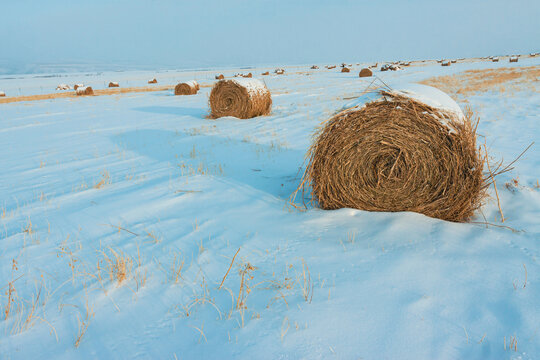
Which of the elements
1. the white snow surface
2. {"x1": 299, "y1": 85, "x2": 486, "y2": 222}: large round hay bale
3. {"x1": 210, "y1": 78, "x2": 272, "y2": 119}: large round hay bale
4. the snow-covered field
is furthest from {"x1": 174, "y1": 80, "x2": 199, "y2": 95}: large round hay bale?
{"x1": 299, "y1": 85, "x2": 486, "y2": 222}: large round hay bale

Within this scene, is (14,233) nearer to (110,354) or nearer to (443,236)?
(110,354)

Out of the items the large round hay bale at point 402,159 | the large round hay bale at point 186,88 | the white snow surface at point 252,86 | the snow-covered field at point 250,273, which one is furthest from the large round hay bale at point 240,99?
the large round hay bale at point 186,88

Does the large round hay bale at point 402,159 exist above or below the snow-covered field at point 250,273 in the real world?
above

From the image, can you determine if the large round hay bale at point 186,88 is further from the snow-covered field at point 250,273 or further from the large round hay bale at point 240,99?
the snow-covered field at point 250,273

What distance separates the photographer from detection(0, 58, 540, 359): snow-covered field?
6.94ft

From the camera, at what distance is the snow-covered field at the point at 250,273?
6.94 feet

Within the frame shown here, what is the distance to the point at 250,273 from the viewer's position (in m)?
2.87

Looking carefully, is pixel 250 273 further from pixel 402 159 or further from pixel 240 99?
pixel 240 99

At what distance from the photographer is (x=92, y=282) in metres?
2.81

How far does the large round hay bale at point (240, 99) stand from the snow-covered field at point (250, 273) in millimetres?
6558

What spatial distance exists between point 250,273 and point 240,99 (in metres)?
9.77

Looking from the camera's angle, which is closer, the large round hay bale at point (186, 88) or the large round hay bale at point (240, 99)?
the large round hay bale at point (240, 99)

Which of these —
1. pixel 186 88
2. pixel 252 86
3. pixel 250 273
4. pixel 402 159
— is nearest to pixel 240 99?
pixel 252 86

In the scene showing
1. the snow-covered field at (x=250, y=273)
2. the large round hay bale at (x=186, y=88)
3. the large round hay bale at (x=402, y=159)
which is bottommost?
the snow-covered field at (x=250, y=273)
